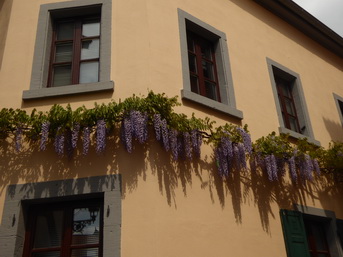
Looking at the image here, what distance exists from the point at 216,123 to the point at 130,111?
1.66 m

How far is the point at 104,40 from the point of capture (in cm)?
621

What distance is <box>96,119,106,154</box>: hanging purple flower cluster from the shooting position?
5.17 meters

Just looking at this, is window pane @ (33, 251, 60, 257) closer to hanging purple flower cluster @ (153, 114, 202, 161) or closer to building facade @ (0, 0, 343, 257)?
building facade @ (0, 0, 343, 257)

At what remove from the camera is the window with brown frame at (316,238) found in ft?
22.7

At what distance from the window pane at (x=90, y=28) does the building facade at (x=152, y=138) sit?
0.02 metres

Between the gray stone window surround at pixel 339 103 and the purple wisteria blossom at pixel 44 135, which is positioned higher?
the gray stone window surround at pixel 339 103

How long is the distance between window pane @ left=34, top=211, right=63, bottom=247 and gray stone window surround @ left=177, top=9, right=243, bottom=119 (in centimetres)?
245

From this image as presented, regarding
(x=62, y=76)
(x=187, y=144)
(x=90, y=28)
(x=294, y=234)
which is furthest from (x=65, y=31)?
(x=294, y=234)

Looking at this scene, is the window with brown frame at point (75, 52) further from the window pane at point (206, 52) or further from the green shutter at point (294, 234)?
the green shutter at point (294, 234)

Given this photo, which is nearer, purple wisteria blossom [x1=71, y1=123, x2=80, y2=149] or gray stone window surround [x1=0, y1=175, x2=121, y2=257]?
gray stone window surround [x1=0, y1=175, x2=121, y2=257]

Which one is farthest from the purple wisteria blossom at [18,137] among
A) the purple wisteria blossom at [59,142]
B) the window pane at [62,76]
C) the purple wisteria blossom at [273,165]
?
the purple wisteria blossom at [273,165]

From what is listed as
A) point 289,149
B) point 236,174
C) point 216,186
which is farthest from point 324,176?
point 216,186

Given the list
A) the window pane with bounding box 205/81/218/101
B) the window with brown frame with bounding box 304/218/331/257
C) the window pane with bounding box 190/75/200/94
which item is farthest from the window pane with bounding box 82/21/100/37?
the window with brown frame with bounding box 304/218/331/257

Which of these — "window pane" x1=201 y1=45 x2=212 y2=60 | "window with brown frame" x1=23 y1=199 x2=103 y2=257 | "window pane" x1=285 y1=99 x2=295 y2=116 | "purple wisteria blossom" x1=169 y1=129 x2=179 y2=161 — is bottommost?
"window with brown frame" x1=23 y1=199 x2=103 y2=257
